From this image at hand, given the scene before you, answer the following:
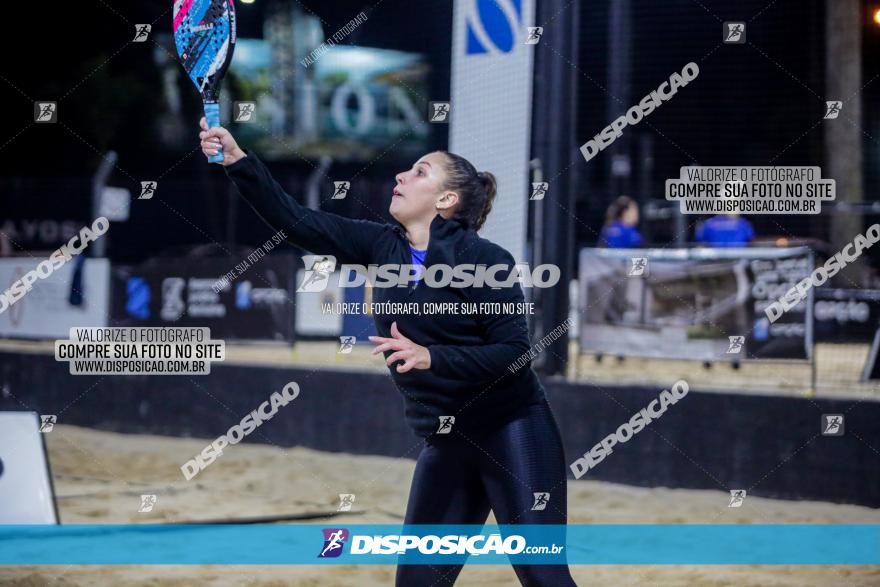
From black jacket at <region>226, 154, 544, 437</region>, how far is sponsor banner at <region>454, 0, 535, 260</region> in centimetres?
239

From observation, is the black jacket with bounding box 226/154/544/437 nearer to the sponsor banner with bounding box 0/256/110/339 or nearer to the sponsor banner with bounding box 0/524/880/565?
the sponsor banner with bounding box 0/524/880/565

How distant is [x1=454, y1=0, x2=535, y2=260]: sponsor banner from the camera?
6.16 metres

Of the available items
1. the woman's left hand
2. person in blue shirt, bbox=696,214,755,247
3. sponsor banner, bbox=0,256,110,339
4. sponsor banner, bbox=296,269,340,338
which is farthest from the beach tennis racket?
person in blue shirt, bbox=696,214,755,247

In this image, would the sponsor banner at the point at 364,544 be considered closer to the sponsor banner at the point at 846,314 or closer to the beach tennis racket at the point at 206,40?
the sponsor banner at the point at 846,314

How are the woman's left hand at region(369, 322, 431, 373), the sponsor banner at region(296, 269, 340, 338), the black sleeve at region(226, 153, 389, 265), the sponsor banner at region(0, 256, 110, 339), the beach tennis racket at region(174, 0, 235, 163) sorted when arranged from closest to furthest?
→ 1. the woman's left hand at region(369, 322, 431, 373)
2. the black sleeve at region(226, 153, 389, 265)
3. the beach tennis racket at region(174, 0, 235, 163)
4. the sponsor banner at region(0, 256, 110, 339)
5. the sponsor banner at region(296, 269, 340, 338)

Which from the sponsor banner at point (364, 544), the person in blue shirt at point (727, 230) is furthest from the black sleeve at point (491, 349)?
the person in blue shirt at point (727, 230)

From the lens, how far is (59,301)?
34.4 ft

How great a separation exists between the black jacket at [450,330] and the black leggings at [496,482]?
0.06 metres

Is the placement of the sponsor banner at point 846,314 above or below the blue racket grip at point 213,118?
below

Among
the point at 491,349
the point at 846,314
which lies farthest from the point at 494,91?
the point at 846,314

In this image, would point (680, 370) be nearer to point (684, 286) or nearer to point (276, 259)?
point (684, 286)

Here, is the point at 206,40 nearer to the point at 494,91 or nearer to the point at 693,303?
the point at 494,91

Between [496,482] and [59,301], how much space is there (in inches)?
311

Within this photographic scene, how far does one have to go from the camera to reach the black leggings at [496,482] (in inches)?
140
